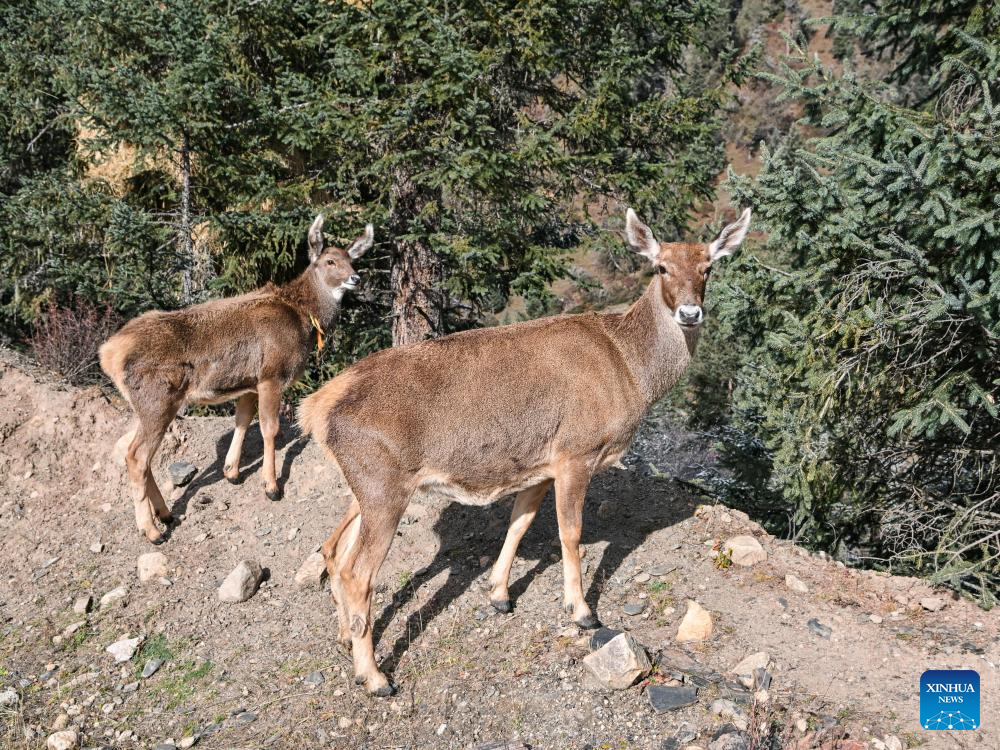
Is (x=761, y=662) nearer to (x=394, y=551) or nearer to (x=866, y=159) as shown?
(x=394, y=551)

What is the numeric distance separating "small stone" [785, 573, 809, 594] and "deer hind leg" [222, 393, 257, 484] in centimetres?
643

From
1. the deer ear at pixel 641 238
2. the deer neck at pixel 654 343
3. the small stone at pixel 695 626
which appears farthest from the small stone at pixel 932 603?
the deer ear at pixel 641 238

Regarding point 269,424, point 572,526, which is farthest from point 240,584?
point 572,526

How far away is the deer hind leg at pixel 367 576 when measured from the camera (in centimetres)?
660

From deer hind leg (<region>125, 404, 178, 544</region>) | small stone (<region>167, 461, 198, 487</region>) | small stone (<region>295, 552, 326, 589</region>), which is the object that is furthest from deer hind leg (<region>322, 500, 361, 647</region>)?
small stone (<region>167, 461, 198, 487</region>)

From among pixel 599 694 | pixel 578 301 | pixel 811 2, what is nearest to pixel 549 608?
pixel 599 694

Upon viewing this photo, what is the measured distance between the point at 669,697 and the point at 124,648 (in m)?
4.84

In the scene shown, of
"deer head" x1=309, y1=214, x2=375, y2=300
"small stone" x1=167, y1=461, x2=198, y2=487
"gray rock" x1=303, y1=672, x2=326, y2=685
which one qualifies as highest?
"deer head" x1=309, y1=214, x2=375, y2=300

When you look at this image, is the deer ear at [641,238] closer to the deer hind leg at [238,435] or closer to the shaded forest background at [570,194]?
the shaded forest background at [570,194]

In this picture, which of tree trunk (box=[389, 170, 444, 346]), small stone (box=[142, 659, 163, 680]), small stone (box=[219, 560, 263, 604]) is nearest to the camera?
small stone (box=[142, 659, 163, 680])

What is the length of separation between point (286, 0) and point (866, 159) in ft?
27.8

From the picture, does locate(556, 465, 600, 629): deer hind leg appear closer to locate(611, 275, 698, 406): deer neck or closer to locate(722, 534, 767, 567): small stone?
locate(611, 275, 698, 406): deer neck

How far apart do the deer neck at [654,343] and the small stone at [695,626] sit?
1923mm

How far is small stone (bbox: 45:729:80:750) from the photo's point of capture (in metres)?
6.17
